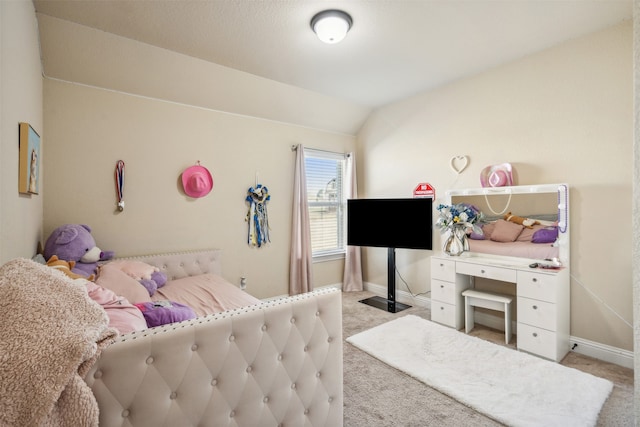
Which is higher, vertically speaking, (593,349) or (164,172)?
(164,172)

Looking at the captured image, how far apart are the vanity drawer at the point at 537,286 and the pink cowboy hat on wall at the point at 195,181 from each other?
317cm

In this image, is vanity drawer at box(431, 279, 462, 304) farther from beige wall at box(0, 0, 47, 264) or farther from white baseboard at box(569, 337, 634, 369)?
beige wall at box(0, 0, 47, 264)

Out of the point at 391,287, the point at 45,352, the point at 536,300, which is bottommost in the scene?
the point at 391,287

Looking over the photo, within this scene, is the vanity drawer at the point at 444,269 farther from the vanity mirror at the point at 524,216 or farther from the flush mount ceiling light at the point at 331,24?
the flush mount ceiling light at the point at 331,24

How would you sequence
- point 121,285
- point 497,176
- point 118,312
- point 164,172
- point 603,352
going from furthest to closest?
point 164,172, point 497,176, point 603,352, point 121,285, point 118,312

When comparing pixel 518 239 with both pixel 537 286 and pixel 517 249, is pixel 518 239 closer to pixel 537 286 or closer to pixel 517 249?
pixel 517 249

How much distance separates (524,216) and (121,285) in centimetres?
347

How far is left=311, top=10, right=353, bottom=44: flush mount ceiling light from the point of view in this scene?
2.11 m

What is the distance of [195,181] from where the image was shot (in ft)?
10.4

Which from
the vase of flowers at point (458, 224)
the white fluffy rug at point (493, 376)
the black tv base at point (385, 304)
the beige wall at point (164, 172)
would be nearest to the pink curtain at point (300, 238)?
the beige wall at point (164, 172)

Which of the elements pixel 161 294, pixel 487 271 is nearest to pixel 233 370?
pixel 161 294

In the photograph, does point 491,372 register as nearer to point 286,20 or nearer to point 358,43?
point 358,43

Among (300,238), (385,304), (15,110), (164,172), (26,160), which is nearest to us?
(15,110)

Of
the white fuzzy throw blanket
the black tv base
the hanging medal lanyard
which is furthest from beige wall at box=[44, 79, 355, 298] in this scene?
the white fuzzy throw blanket
